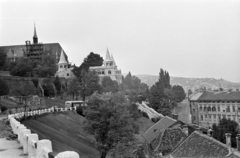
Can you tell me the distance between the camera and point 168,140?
2719cm

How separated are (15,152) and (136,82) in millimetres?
89520

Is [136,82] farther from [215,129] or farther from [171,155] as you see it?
[171,155]

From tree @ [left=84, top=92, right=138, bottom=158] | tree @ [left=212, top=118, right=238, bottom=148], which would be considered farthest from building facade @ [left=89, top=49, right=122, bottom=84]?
tree @ [left=84, top=92, right=138, bottom=158]

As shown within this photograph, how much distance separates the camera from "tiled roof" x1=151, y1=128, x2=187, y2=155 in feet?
85.8

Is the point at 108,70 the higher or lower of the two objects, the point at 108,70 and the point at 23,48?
the lower

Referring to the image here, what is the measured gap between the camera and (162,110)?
67000mm

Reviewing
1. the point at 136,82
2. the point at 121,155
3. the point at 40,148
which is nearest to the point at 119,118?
the point at 121,155

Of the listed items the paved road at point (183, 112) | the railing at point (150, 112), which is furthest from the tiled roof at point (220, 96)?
the railing at point (150, 112)

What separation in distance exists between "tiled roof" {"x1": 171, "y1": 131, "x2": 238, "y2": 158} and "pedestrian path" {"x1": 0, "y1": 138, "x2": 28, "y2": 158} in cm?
1135

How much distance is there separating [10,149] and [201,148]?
13.0m

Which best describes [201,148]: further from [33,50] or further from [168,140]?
[33,50]

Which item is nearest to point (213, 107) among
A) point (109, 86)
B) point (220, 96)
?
point (220, 96)

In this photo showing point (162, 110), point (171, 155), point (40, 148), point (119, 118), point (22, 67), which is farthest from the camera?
point (22, 67)

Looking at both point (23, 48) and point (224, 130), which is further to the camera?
point (23, 48)
